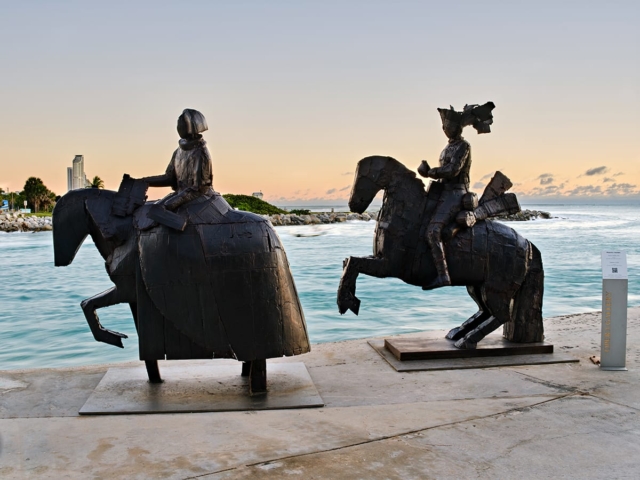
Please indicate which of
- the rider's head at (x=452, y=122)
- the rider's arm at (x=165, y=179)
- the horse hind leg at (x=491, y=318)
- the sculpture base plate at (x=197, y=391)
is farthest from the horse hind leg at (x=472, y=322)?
the rider's arm at (x=165, y=179)

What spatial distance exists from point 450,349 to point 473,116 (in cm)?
242

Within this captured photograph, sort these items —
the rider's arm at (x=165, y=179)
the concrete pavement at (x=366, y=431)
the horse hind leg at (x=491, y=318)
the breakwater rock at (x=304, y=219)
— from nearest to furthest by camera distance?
1. the concrete pavement at (x=366, y=431)
2. the rider's arm at (x=165, y=179)
3. the horse hind leg at (x=491, y=318)
4. the breakwater rock at (x=304, y=219)

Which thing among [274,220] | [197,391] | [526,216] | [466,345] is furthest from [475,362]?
[526,216]

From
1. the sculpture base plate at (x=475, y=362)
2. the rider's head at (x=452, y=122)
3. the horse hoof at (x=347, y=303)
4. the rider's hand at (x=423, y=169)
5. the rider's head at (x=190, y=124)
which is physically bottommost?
the sculpture base plate at (x=475, y=362)

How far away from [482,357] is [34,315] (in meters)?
10.7

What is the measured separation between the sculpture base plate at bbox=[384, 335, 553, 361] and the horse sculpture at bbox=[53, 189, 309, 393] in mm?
1738

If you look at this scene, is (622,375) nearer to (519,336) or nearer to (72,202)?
(519,336)

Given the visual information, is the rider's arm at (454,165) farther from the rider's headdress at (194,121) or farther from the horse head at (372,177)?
the rider's headdress at (194,121)

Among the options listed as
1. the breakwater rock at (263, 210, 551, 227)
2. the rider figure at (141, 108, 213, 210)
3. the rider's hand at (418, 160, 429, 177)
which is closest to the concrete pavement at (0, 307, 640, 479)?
the rider figure at (141, 108, 213, 210)

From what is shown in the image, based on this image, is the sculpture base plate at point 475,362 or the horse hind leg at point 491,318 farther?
the horse hind leg at point 491,318

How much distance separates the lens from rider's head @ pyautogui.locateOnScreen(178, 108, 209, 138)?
5.28m

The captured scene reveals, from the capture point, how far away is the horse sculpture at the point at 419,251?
21.4ft

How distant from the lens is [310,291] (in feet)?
55.1

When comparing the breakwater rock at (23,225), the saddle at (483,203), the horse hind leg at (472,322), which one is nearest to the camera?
the saddle at (483,203)
